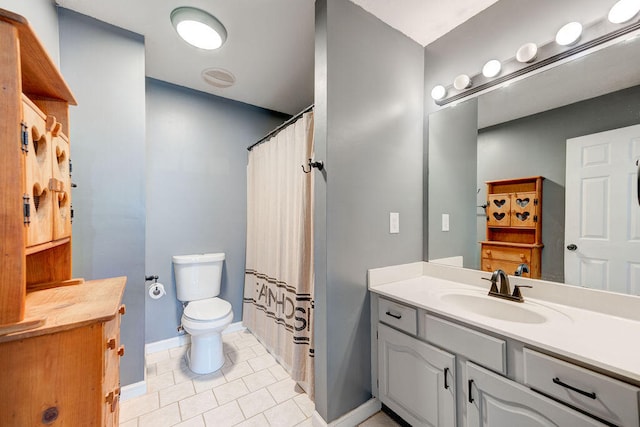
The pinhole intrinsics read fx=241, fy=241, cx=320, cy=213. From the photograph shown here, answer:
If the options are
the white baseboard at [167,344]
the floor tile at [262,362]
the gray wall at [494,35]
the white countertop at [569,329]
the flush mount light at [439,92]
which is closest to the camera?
the white countertop at [569,329]

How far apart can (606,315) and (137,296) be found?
8.17ft

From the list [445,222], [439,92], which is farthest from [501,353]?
[439,92]

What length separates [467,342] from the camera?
39.9 inches

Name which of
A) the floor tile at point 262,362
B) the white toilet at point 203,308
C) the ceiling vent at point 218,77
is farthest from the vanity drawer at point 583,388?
the ceiling vent at point 218,77

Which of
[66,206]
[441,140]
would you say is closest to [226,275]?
[66,206]

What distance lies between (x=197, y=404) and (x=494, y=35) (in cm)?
288

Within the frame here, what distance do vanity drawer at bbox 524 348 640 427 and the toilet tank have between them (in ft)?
7.22

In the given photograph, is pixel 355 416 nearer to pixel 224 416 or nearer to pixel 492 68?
pixel 224 416

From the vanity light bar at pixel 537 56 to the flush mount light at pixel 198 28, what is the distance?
1.54m

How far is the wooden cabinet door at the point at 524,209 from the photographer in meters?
1.27

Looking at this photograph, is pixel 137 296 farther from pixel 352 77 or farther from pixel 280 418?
pixel 352 77

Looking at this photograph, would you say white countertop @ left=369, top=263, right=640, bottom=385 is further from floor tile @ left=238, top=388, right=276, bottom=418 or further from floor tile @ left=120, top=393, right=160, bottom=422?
floor tile @ left=120, top=393, right=160, bottom=422

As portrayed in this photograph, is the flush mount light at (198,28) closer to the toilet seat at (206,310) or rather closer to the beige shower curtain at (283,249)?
the beige shower curtain at (283,249)

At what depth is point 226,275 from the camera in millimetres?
2469
